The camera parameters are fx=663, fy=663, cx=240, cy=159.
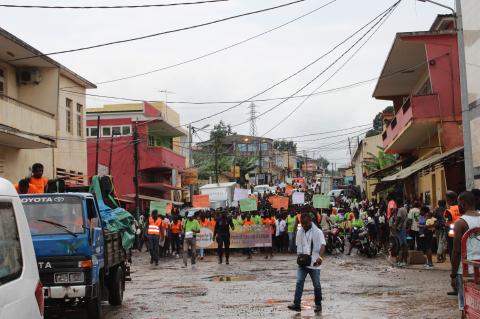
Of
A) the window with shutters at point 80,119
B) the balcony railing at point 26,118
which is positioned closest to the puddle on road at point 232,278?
the balcony railing at point 26,118

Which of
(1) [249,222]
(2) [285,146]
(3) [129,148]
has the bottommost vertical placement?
(1) [249,222]

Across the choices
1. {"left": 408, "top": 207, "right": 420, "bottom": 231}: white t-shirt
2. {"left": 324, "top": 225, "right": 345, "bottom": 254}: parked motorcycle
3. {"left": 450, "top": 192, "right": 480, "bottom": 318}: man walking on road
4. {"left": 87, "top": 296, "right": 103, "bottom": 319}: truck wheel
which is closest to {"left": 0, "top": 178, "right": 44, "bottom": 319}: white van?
{"left": 450, "top": 192, "right": 480, "bottom": 318}: man walking on road

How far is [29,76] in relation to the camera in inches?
1048

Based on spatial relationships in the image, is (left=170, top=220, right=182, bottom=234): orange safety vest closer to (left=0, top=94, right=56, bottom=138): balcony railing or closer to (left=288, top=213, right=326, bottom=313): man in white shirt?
(left=0, top=94, right=56, bottom=138): balcony railing

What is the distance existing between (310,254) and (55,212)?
164 inches

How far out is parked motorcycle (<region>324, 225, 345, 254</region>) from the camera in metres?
25.2

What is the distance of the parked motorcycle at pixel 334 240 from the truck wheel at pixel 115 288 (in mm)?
13713

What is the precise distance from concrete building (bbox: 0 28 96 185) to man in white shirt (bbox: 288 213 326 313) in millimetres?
11751

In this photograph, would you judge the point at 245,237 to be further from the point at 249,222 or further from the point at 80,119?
the point at 80,119

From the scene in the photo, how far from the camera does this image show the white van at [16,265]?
436cm

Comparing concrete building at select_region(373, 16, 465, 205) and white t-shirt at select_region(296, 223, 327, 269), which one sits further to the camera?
concrete building at select_region(373, 16, 465, 205)

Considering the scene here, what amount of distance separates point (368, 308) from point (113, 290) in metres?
4.67

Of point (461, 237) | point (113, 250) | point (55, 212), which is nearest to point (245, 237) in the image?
point (113, 250)

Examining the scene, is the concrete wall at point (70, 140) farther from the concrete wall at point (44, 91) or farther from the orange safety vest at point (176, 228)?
the orange safety vest at point (176, 228)
